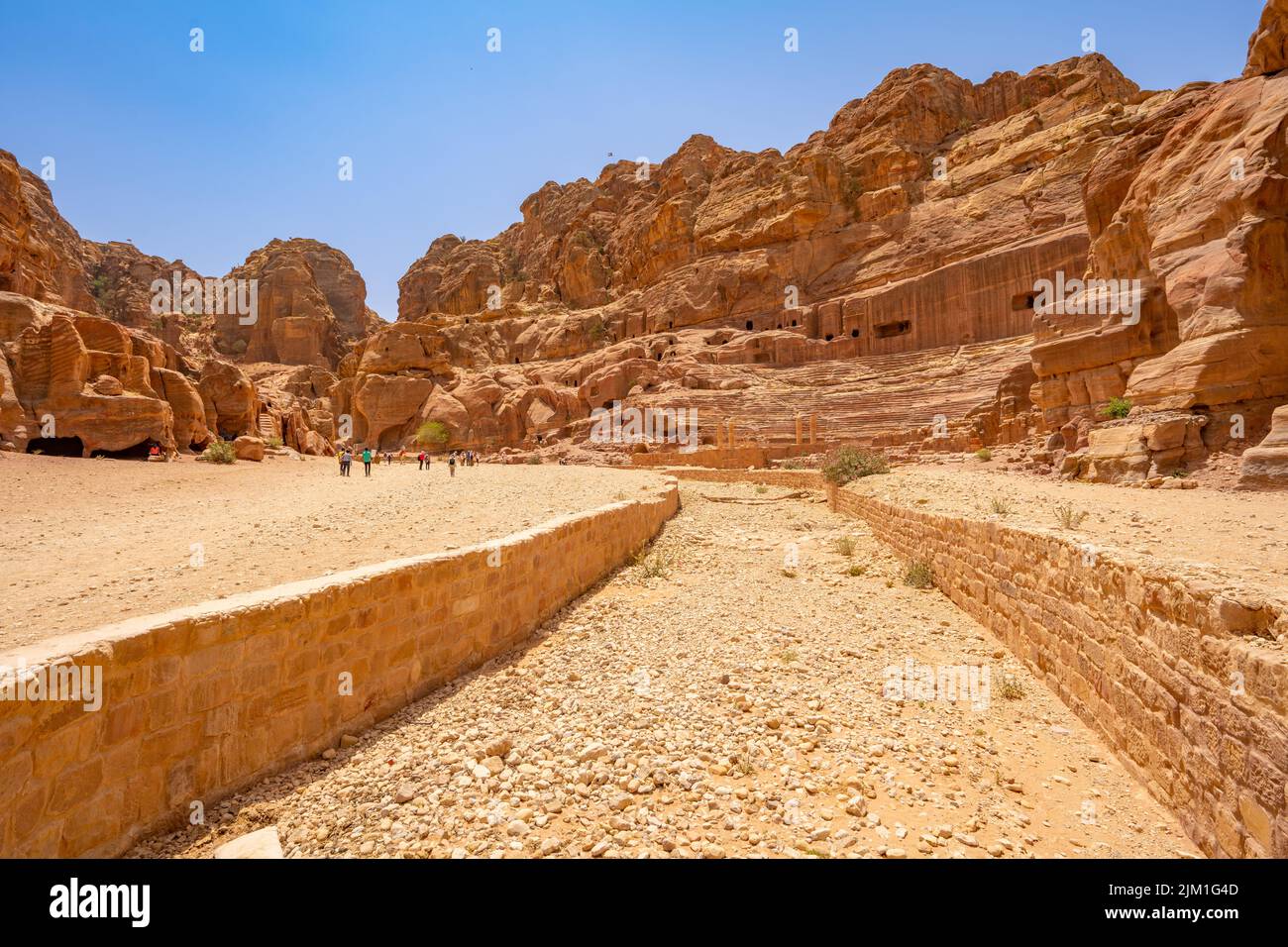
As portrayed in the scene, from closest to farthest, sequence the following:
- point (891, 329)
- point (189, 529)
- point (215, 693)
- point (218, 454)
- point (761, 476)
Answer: point (215, 693) < point (189, 529) < point (218, 454) < point (761, 476) < point (891, 329)

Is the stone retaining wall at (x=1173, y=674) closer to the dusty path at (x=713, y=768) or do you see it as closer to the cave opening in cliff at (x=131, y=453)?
the dusty path at (x=713, y=768)

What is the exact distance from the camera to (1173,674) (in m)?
3.39

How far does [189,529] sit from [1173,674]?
12096mm

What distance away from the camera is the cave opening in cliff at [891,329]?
42719 millimetres

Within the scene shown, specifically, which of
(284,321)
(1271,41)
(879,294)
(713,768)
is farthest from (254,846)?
(284,321)

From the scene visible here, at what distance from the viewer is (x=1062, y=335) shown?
19.4 m

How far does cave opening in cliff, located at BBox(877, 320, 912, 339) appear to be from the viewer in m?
42.7

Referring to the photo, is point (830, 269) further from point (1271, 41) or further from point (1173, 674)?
point (1173, 674)

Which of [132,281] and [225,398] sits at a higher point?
[132,281]

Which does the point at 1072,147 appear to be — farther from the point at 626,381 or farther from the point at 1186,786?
the point at 1186,786

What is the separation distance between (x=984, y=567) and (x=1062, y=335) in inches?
667

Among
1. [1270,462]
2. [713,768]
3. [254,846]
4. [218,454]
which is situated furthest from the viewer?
[218,454]

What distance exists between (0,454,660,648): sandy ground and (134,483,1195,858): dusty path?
257 cm
